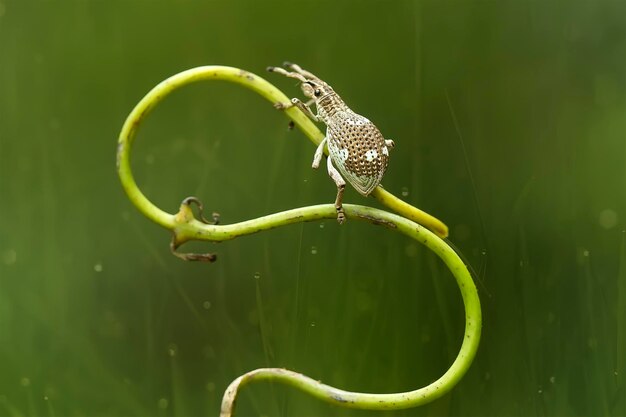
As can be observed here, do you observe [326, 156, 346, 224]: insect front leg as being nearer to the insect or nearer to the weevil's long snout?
the insect

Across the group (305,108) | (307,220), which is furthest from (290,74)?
(307,220)

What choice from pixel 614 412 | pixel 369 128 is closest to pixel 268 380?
pixel 369 128

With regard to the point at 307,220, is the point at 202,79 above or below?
above

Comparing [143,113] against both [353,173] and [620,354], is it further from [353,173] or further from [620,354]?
[620,354]

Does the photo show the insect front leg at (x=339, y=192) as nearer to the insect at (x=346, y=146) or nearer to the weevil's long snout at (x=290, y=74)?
the insect at (x=346, y=146)

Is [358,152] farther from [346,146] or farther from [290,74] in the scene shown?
[290,74]

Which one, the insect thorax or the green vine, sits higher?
the insect thorax

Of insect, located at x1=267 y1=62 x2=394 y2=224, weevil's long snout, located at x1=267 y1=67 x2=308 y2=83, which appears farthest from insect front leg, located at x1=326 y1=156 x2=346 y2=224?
weevil's long snout, located at x1=267 y1=67 x2=308 y2=83
